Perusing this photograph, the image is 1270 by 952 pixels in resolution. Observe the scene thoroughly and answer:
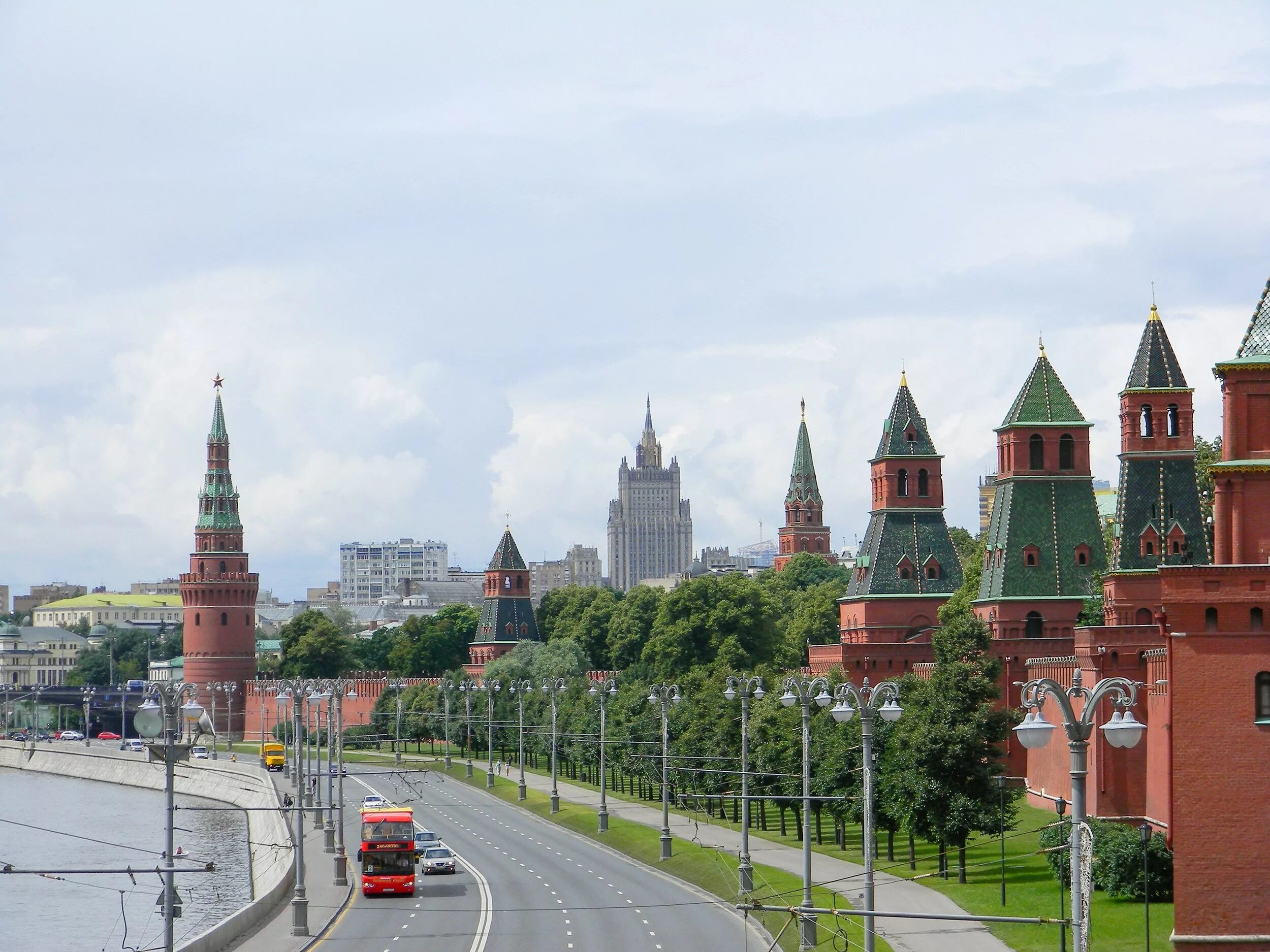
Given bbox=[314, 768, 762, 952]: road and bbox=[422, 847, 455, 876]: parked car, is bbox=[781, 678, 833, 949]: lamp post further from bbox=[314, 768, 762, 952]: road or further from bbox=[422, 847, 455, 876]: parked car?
bbox=[422, 847, 455, 876]: parked car

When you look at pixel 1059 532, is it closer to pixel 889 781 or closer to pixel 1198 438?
pixel 1198 438

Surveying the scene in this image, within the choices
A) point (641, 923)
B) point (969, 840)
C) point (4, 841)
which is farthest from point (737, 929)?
point (4, 841)

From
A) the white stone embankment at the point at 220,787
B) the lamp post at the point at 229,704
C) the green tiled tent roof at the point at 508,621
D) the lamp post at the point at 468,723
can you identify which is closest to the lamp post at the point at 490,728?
the lamp post at the point at 468,723

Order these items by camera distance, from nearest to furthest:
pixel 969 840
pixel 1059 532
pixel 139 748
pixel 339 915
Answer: pixel 339 915, pixel 969 840, pixel 1059 532, pixel 139 748

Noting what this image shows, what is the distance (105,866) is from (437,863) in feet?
91.0

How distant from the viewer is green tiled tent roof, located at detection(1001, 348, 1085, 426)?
307 ft

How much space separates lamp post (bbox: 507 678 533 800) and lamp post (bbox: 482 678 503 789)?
1296 mm

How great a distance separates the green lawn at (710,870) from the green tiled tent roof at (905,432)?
27231 mm

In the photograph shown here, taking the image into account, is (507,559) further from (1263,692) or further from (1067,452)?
(1263,692)

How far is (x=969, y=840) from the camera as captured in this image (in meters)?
71.3

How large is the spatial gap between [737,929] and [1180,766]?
42.0ft

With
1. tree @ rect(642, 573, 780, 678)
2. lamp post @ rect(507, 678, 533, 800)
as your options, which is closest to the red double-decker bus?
lamp post @ rect(507, 678, 533, 800)

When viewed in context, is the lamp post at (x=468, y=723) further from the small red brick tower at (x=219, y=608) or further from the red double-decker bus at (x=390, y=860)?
the red double-decker bus at (x=390, y=860)

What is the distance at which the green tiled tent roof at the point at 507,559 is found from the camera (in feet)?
569
